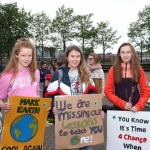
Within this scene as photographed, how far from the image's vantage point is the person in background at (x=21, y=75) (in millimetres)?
2721

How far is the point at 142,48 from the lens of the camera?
3522 centimetres

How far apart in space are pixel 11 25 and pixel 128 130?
99.3 ft

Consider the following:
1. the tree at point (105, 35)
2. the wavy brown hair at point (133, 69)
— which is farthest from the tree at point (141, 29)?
the wavy brown hair at point (133, 69)

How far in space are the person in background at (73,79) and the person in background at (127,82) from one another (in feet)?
1.13

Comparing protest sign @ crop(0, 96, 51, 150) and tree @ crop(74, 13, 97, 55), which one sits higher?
tree @ crop(74, 13, 97, 55)

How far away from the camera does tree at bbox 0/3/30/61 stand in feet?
98.0

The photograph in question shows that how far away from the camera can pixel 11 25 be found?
30953 millimetres

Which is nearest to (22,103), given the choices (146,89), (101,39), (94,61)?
(146,89)

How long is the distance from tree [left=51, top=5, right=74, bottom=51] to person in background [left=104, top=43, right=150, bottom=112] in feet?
93.8

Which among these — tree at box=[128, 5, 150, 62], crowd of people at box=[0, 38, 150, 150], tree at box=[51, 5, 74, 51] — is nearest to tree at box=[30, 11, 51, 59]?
tree at box=[51, 5, 74, 51]

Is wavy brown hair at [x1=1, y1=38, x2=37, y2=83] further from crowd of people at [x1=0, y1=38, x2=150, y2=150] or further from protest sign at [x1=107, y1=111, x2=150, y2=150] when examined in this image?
protest sign at [x1=107, y1=111, x2=150, y2=150]

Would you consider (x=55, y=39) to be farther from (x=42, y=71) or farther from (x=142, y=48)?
(x=42, y=71)

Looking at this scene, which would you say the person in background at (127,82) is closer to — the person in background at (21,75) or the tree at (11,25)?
the person in background at (21,75)

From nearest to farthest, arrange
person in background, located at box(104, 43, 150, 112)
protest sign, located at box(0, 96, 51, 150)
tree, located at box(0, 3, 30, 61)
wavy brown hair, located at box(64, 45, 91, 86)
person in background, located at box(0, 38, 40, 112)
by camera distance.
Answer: protest sign, located at box(0, 96, 51, 150)
person in background, located at box(0, 38, 40, 112)
wavy brown hair, located at box(64, 45, 91, 86)
person in background, located at box(104, 43, 150, 112)
tree, located at box(0, 3, 30, 61)
